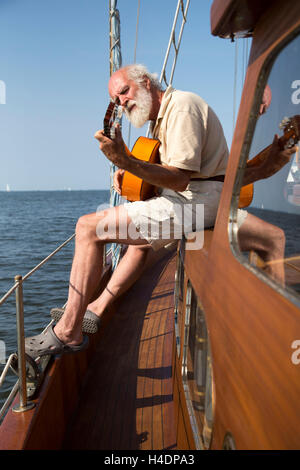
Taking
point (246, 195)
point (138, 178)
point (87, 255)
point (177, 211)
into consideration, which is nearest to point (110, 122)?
point (138, 178)

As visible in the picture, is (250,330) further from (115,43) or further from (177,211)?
(115,43)

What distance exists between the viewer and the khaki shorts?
1774 millimetres

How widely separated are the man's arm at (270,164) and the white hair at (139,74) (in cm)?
102

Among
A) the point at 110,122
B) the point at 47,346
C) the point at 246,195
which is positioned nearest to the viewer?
the point at 246,195

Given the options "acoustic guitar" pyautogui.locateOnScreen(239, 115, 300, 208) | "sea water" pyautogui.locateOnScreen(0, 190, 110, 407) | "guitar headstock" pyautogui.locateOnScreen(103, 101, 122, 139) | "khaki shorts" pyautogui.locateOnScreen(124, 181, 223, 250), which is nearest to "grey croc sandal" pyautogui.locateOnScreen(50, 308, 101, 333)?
"khaki shorts" pyautogui.locateOnScreen(124, 181, 223, 250)

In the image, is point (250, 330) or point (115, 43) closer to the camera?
point (250, 330)

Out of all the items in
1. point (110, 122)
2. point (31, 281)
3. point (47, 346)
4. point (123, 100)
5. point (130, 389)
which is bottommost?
point (31, 281)

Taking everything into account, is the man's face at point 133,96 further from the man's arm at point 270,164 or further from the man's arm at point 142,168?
the man's arm at point 270,164

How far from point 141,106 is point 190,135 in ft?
1.26

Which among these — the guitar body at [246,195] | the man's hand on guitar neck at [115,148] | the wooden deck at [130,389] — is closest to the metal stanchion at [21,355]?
the wooden deck at [130,389]

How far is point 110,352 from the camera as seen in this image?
3064 millimetres

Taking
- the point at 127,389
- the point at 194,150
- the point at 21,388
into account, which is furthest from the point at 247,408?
the point at 127,389

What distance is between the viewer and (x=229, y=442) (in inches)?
33.3

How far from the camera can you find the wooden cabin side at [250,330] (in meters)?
0.63
